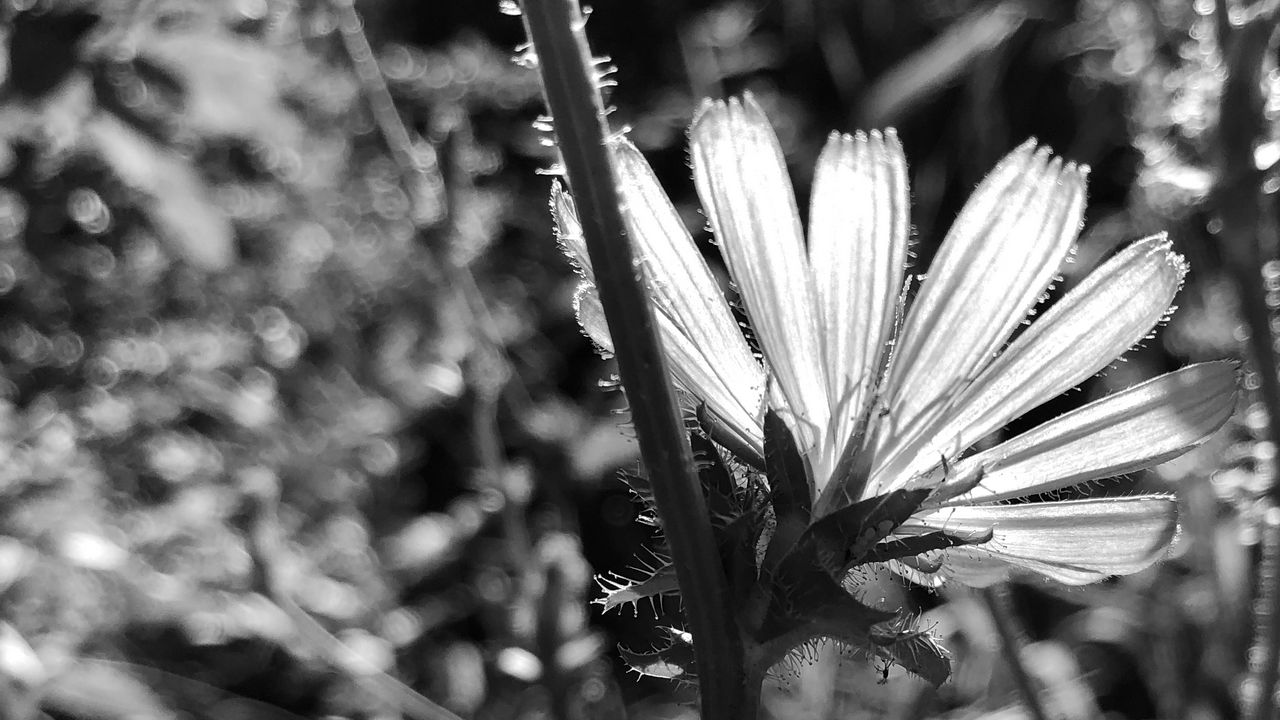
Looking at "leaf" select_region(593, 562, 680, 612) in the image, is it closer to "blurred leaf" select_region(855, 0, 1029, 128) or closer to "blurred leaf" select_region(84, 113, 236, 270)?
"blurred leaf" select_region(84, 113, 236, 270)

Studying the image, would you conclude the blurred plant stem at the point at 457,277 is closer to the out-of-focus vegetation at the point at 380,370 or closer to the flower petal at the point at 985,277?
the out-of-focus vegetation at the point at 380,370

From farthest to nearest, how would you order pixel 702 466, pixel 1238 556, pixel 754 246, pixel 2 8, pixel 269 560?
pixel 1238 556, pixel 269 560, pixel 2 8, pixel 754 246, pixel 702 466

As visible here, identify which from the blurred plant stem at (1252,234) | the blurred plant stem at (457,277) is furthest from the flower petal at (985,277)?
the blurred plant stem at (457,277)

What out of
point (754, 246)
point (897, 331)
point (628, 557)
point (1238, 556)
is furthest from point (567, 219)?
point (628, 557)

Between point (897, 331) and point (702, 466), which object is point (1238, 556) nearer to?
point (897, 331)

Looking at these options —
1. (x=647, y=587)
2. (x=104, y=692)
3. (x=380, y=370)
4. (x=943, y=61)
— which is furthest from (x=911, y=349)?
(x=943, y=61)
